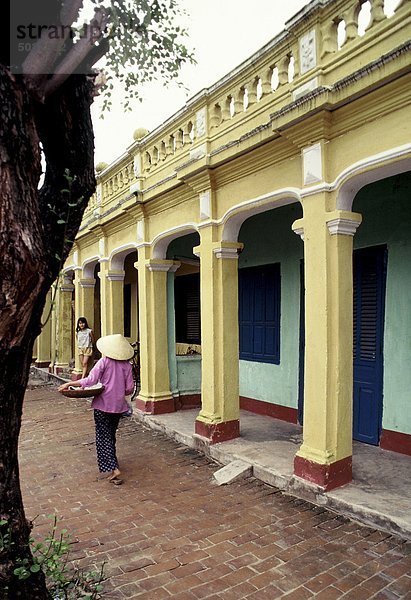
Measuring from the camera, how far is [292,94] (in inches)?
199

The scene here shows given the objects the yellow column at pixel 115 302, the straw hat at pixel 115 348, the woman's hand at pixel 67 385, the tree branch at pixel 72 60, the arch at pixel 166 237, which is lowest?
the woman's hand at pixel 67 385

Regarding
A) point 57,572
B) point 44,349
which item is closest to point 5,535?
point 57,572

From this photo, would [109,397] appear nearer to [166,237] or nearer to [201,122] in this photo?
[166,237]

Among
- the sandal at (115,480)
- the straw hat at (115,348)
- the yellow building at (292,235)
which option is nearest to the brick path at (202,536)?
the sandal at (115,480)

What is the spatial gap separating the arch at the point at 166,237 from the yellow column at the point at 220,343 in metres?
0.73

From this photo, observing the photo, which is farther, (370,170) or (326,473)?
(326,473)

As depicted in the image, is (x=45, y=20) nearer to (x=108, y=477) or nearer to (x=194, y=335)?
(x=108, y=477)

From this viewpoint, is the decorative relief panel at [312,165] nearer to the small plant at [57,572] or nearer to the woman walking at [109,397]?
the woman walking at [109,397]

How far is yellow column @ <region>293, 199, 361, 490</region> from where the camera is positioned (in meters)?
4.68

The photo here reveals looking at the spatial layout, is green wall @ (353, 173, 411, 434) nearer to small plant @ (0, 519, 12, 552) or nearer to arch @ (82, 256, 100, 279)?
small plant @ (0, 519, 12, 552)

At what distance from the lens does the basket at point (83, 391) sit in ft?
16.8

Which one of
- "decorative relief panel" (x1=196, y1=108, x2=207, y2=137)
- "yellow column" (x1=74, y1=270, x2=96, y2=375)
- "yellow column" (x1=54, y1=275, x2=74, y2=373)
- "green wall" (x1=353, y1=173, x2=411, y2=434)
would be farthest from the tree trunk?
"yellow column" (x1=54, y1=275, x2=74, y2=373)

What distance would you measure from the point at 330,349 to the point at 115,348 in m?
2.53

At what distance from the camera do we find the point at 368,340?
6137 millimetres
